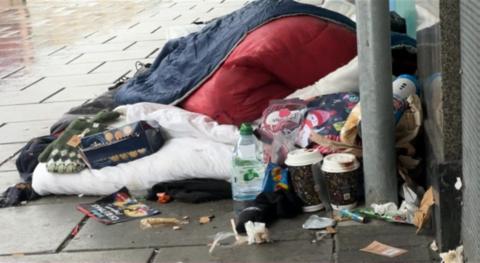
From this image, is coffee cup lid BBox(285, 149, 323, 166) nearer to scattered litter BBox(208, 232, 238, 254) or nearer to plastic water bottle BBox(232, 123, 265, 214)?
plastic water bottle BBox(232, 123, 265, 214)

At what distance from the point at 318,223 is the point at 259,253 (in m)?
0.39

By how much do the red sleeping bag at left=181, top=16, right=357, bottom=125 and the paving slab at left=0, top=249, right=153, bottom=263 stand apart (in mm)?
1342

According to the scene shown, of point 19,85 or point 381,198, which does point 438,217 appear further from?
point 19,85

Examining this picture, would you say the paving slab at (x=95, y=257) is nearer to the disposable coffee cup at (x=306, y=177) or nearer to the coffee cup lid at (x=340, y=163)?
the disposable coffee cup at (x=306, y=177)

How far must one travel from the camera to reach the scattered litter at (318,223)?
377cm

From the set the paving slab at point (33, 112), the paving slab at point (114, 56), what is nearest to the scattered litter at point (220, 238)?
the paving slab at point (33, 112)

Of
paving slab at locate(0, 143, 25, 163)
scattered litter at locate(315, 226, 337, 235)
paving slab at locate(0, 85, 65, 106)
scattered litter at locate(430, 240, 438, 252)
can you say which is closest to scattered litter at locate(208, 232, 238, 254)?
scattered litter at locate(315, 226, 337, 235)

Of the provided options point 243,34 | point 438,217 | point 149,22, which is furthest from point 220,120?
point 149,22

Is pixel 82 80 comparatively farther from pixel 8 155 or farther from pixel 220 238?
pixel 220 238

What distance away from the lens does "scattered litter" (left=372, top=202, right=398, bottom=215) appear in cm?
378

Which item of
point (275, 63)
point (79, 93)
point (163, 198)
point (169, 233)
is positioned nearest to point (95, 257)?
point (169, 233)

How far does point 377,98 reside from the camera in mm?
3707

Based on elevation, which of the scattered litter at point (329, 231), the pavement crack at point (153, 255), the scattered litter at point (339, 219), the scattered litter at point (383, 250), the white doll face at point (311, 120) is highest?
the white doll face at point (311, 120)

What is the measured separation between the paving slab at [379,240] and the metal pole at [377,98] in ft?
0.68
